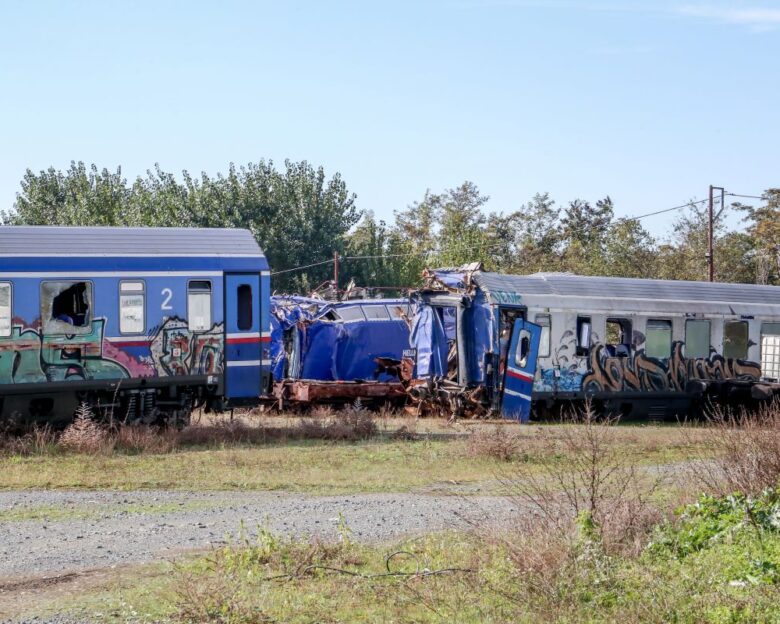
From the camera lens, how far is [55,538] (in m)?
10.8

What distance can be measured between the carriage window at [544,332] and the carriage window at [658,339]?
2.80 m

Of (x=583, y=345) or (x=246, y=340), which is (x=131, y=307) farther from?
(x=583, y=345)

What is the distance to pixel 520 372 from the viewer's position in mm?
23766

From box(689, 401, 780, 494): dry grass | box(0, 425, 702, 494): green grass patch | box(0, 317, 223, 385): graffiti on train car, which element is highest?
box(0, 317, 223, 385): graffiti on train car

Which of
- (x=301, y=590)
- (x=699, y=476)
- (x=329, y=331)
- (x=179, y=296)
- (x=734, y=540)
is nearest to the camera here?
(x=301, y=590)

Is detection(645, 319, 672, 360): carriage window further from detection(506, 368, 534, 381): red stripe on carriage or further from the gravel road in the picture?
the gravel road

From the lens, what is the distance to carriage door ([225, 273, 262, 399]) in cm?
2031

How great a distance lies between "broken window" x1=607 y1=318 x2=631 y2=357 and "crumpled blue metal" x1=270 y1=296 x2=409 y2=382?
4.70 metres

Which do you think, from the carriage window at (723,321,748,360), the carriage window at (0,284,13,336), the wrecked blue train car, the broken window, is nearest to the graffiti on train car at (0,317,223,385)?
the carriage window at (0,284,13,336)

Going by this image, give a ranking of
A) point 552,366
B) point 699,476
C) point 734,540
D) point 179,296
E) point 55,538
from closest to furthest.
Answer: point 734,540 < point 55,538 < point 699,476 < point 179,296 < point 552,366

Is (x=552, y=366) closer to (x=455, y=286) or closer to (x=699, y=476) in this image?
(x=455, y=286)

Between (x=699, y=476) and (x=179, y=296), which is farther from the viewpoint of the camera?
(x=179, y=296)

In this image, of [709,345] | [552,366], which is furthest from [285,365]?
[709,345]

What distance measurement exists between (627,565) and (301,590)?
247 centimetres
